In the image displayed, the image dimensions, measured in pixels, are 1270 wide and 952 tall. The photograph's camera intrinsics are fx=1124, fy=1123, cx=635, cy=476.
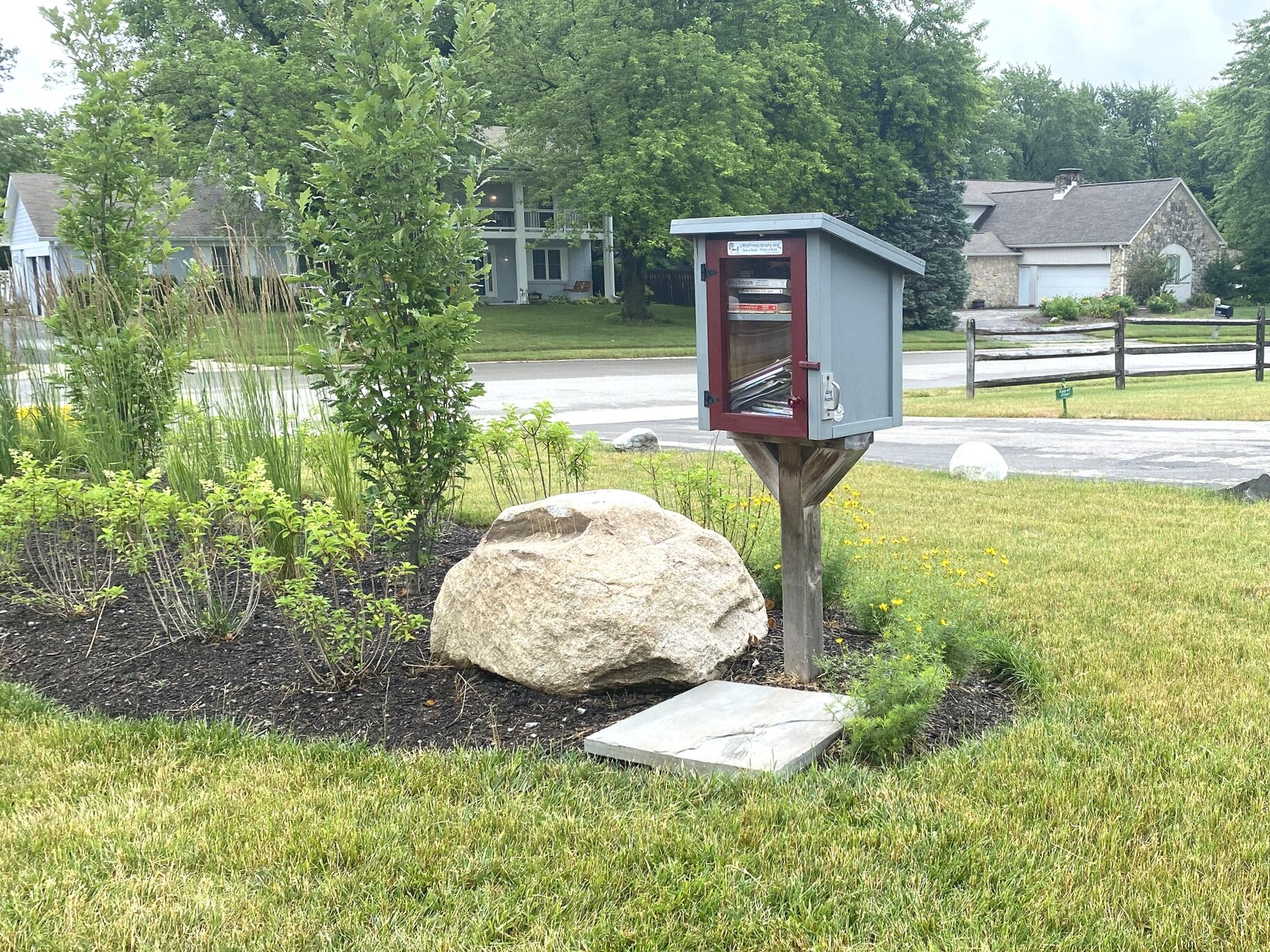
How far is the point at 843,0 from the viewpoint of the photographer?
36406mm

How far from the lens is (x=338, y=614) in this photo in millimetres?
4355

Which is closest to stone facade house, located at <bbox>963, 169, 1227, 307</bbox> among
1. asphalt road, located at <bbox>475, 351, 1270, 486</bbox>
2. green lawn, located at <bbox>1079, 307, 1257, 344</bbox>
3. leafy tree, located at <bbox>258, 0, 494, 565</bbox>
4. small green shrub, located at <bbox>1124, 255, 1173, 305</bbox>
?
small green shrub, located at <bbox>1124, 255, 1173, 305</bbox>

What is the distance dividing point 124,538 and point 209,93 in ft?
86.7

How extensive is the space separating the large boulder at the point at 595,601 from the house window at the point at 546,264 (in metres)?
41.9

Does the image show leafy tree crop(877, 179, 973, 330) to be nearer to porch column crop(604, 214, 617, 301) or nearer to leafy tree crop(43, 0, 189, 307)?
porch column crop(604, 214, 617, 301)

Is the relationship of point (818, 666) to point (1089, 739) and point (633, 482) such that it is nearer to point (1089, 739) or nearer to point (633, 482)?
point (1089, 739)

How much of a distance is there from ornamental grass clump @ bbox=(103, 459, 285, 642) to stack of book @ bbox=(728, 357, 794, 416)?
6.15 ft

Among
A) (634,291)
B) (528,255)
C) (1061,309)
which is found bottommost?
(1061,309)

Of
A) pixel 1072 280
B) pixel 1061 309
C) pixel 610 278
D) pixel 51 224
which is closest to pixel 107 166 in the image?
pixel 51 224

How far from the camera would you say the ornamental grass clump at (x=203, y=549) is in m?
4.72

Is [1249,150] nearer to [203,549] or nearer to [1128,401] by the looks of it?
[1128,401]

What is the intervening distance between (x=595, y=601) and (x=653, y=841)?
1.26 m

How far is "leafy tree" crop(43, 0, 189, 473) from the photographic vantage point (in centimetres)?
702

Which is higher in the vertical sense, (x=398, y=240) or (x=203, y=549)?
(x=398, y=240)
